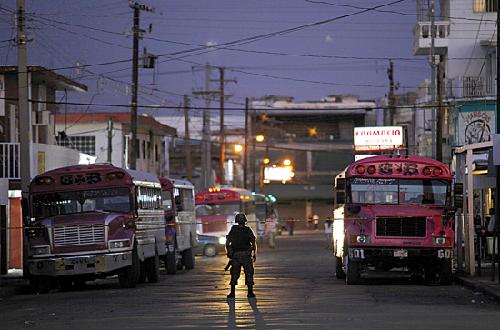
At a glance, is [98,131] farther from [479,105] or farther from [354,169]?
[354,169]

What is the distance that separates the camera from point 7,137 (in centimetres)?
4281

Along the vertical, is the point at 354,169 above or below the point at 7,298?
above

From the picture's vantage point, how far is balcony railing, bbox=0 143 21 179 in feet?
123

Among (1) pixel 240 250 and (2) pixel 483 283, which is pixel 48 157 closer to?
(1) pixel 240 250

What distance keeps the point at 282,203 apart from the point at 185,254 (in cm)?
6279

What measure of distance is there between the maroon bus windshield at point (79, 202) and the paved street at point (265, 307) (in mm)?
2056

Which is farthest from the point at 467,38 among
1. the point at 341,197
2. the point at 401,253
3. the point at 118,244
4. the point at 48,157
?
the point at 118,244

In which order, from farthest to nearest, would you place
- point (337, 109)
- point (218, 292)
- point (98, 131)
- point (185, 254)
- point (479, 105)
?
1. point (337, 109)
2. point (98, 131)
3. point (479, 105)
4. point (185, 254)
5. point (218, 292)

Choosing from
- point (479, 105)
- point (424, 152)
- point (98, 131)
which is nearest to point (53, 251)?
point (479, 105)

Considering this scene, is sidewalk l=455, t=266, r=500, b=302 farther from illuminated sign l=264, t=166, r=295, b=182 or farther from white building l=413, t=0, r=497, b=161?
illuminated sign l=264, t=166, r=295, b=182

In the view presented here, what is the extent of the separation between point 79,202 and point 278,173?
A: 2651 inches

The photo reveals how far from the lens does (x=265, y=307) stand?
20.8m

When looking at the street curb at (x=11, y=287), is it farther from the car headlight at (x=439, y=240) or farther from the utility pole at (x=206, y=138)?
the utility pole at (x=206, y=138)

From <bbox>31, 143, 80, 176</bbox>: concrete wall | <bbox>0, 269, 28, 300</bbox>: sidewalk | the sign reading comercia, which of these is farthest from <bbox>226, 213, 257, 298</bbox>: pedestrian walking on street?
the sign reading comercia
